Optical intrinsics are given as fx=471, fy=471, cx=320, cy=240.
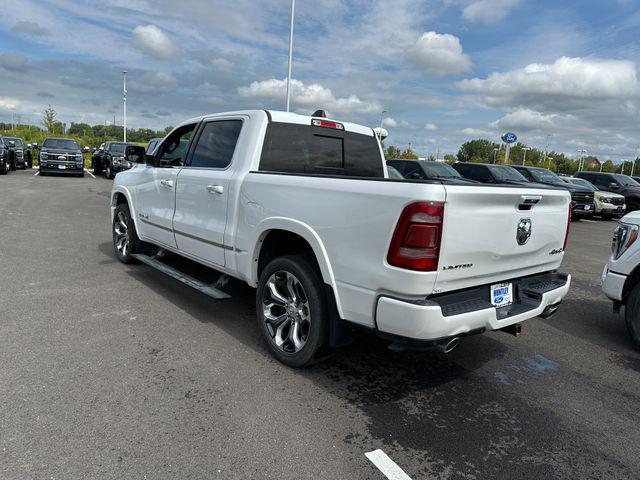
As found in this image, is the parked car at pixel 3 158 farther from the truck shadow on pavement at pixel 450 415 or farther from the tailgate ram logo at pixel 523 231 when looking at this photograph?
the tailgate ram logo at pixel 523 231

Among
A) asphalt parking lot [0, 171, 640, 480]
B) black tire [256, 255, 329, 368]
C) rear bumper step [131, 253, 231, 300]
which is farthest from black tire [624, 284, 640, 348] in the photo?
rear bumper step [131, 253, 231, 300]

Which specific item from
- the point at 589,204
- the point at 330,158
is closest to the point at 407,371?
the point at 330,158

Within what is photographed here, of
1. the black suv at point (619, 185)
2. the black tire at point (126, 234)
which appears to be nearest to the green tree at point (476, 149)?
the black suv at point (619, 185)

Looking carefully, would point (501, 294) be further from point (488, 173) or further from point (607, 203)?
point (607, 203)

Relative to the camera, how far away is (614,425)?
3094mm

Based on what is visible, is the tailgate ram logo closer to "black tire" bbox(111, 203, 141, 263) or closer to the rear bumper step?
the rear bumper step

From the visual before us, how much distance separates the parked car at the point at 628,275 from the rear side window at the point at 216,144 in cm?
372

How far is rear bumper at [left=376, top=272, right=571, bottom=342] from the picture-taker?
271 centimetres

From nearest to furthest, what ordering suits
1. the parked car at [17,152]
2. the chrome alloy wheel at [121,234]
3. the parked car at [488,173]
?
the chrome alloy wheel at [121,234] → the parked car at [488,173] → the parked car at [17,152]

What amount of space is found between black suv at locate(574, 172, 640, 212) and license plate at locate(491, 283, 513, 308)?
20096mm

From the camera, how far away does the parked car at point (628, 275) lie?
4.33m

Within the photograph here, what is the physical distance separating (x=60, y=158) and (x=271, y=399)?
22.4m

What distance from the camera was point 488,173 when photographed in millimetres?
16453

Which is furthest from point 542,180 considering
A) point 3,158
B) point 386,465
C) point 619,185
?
point 3,158
